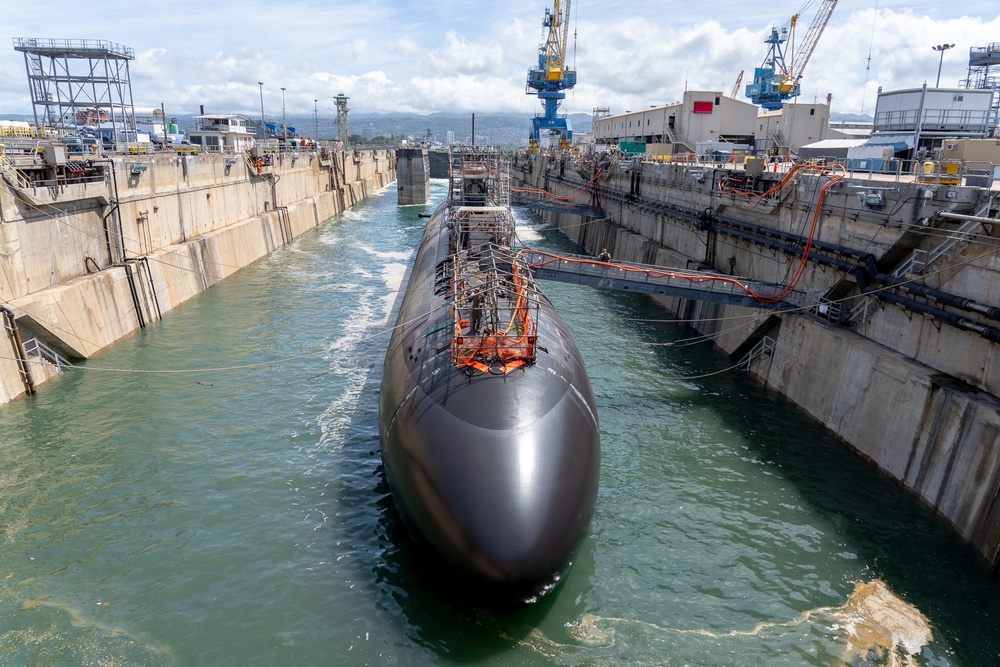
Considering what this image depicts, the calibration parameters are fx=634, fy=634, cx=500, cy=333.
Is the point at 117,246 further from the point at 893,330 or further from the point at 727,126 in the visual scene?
the point at 727,126

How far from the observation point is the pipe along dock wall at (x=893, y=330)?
1742 centimetres

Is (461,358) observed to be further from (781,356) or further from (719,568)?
(781,356)

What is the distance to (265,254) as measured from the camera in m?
57.5

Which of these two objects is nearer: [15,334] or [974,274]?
[974,274]

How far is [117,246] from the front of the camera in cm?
3425

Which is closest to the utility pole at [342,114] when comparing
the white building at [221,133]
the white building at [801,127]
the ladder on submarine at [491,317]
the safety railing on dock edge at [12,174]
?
the white building at [221,133]

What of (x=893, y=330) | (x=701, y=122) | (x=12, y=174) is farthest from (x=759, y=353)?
(x=701, y=122)

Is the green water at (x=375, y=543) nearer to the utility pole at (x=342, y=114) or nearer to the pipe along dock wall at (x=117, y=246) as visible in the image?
the pipe along dock wall at (x=117, y=246)

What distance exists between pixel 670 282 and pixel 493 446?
54.6ft

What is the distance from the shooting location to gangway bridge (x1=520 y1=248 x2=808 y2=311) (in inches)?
1051

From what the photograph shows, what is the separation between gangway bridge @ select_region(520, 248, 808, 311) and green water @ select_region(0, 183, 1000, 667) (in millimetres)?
3820

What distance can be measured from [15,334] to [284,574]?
675 inches

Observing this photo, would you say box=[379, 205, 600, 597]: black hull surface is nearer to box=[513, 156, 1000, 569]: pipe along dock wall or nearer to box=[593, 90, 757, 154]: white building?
box=[513, 156, 1000, 569]: pipe along dock wall

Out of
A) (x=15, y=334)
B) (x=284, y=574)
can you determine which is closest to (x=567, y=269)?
(x=284, y=574)
